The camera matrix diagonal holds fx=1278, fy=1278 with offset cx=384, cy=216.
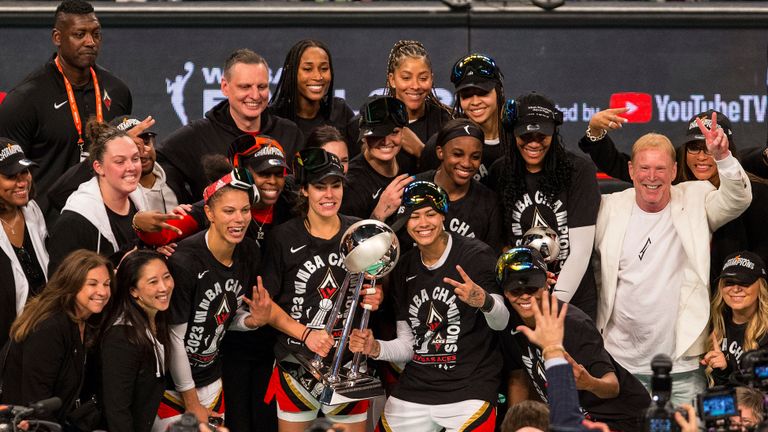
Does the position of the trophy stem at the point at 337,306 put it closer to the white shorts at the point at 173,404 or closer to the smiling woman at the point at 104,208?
the white shorts at the point at 173,404

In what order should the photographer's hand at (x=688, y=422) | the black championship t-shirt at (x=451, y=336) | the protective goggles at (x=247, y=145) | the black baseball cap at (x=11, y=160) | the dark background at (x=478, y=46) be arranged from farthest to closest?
the dark background at (x=478, y=46), the protective goggles at (x=247, y=145), the black baseball cap at (x=11, y=160), the black championship t-shirt at (x=451, y=336), the photographer's hand at (x=688, y=422)

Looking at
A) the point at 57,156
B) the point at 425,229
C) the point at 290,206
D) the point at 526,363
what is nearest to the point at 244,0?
the point at 57,156

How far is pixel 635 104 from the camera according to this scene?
9211 millimetres

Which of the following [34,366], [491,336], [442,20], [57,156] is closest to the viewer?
[34,366]

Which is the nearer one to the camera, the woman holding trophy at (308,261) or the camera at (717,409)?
the camera at (717,409)

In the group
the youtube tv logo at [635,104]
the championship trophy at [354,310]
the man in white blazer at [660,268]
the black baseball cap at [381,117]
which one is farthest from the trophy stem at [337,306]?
the youtube tv logo at [635,104]

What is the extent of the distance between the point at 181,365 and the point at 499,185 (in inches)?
75.8

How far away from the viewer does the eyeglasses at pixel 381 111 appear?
677 centimetres

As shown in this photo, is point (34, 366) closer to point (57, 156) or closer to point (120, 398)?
point (120, 398)

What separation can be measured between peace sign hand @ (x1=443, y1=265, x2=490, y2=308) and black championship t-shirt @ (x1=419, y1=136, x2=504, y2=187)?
1029 mm

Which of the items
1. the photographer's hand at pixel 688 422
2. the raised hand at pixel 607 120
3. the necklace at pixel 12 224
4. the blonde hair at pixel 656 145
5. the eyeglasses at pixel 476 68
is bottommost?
the photographer's hand at pixel 688 422

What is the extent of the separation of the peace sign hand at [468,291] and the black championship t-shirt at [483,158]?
3.38 feet

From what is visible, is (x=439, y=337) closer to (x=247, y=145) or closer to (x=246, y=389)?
(x=246, y=389)

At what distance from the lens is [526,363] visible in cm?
631
